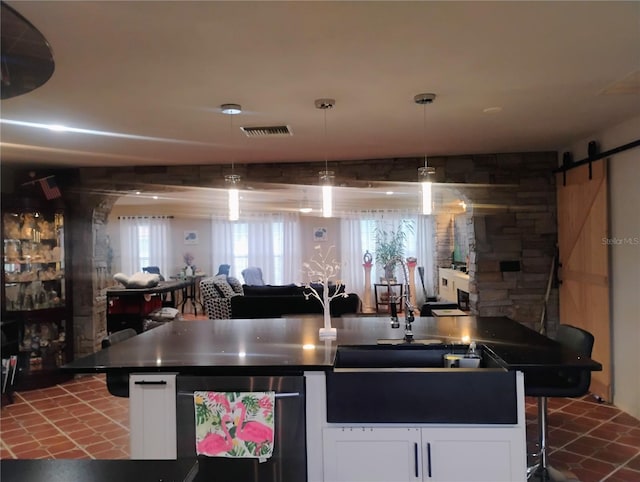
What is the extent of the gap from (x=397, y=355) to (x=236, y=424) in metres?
0.91

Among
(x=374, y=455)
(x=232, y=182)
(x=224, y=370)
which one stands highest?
(x=232, y=182)

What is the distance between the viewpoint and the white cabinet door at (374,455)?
198 cm

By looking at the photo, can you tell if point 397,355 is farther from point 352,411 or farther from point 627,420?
point 627,420

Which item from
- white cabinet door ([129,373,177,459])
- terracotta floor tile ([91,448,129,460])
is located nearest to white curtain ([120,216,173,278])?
terracotta floor tile ([91,448,129,460])

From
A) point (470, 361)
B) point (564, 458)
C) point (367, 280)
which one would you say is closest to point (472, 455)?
point (470, 361)

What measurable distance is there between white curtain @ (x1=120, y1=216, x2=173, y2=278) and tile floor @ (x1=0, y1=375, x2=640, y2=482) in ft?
17.1

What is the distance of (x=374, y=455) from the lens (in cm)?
199

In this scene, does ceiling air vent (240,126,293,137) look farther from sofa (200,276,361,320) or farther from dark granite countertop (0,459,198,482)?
dark granite countertop (0,459,198,482)

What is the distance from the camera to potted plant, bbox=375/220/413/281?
8898 mm

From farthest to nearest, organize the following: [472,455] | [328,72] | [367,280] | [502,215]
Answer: [367,280]
[502,215]
[328,72]
[472,455]

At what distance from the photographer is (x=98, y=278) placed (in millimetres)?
5078

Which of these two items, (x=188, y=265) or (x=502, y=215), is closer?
(x=502, y=215)

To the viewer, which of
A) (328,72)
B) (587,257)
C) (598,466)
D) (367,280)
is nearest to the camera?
(328,72)

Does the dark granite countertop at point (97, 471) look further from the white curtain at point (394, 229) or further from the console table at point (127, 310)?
the white curtain at point (394, 229)
